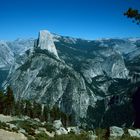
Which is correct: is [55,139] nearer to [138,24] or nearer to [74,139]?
[74,139]

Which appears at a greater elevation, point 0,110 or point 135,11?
point 135,11

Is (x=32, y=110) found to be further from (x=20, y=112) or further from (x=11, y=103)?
(x=11, y=103)

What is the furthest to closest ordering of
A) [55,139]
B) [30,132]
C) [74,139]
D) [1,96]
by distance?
[1,96], [30,132], [55,139], [74,139]

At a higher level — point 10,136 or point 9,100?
point 9,100

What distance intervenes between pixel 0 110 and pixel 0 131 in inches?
4367

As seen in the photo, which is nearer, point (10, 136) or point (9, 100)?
point (10, 136)

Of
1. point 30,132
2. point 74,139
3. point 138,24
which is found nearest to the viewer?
point 138,24

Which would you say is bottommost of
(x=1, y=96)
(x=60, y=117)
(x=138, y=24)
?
(x=60, y=117)

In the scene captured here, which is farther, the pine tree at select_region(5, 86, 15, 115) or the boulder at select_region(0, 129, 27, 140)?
the pine tree at select_region(5, 86, 15, 115)

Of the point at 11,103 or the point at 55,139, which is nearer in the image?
the point at 55,139

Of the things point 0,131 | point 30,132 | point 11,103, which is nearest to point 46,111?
point 11,103

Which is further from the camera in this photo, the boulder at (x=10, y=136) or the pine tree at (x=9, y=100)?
the pine tree at (x=9, y=100)

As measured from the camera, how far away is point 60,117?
7692 inches

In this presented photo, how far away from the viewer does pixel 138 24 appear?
107ft
